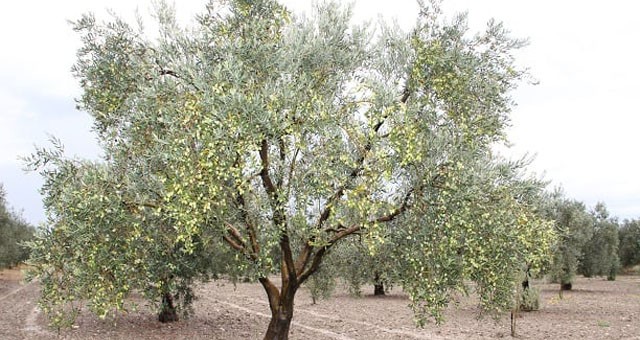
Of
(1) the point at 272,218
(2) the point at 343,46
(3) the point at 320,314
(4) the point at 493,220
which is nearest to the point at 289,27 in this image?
(2) the point at 343,46

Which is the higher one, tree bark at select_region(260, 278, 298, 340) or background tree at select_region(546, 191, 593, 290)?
background tree at select_region(546, 191, 593, 290)

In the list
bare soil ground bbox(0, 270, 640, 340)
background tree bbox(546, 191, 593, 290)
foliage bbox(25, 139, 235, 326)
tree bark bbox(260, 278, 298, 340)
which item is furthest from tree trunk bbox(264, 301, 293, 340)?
background tree bbox(546, 191, 593, 290)

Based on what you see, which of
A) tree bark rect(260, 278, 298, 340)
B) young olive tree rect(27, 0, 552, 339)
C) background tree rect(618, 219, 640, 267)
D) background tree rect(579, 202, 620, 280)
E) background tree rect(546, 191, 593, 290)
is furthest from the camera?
background tree rect(618, 219, 640, 267)

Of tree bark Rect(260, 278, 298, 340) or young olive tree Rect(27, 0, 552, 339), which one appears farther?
tree bark Rect(260, 278, 298, 340)

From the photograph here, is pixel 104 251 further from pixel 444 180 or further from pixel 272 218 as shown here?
pixel 444 180

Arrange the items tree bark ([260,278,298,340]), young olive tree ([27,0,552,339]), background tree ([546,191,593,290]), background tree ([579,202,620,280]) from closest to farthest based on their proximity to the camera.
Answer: young olive tree ([27,0,552,339])
tree bark ([260,278,298,340])
background tree ([546,191,593,290])
background tree ([579,202,620,280])

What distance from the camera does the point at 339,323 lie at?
31953 millimetres

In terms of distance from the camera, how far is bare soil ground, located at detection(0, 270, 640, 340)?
2650 centimetres

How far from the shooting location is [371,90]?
50.6 ft

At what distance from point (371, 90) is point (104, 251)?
8.53m

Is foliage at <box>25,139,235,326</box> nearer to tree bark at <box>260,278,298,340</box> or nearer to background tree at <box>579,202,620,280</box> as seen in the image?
tree bark at <box>260,278,298,340</box>

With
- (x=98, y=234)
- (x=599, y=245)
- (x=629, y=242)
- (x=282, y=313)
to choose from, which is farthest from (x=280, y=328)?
(x=629, y=242)

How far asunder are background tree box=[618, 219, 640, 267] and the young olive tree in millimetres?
70792

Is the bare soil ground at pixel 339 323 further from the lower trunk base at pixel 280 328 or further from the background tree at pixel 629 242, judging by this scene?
the background tree at pixel 629 242
